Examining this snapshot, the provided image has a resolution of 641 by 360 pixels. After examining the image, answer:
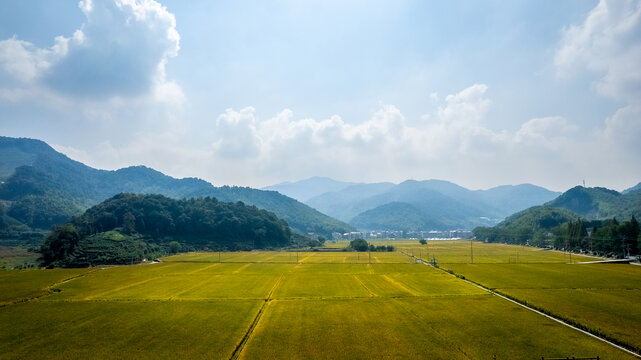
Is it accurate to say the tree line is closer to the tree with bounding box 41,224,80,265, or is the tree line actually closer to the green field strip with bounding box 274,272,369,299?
the green field strip with bounding box 274,272,369,299

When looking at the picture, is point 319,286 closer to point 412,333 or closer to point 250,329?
point 250,329

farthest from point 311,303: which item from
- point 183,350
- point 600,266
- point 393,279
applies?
point 600,266

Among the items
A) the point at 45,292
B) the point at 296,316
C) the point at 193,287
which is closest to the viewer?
the point at 296,316

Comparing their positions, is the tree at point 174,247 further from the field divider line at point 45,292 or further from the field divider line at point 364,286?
the field divider line at point 364,286

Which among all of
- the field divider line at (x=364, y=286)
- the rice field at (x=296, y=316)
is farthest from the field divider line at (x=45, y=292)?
the field divider line at (x=364, y=286)

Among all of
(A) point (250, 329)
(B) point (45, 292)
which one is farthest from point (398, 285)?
(B) point (45, 292)

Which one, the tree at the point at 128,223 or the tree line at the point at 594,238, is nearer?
the tree line at the point at 594,238
